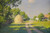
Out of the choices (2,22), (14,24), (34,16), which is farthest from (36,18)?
(2,22)

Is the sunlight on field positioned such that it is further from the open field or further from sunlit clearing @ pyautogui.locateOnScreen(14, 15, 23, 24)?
sunlit clearing @ pyautogui.locateOnScreen(14, 15, 23, 24)

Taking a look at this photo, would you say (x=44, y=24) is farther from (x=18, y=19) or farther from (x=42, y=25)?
(x=18, y=19)

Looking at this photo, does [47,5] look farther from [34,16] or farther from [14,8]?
[14,8]

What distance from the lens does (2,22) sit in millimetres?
2328

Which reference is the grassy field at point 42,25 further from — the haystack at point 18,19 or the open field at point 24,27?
the haystack at point 18,19

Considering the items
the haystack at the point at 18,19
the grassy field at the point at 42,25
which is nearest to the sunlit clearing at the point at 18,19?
the haystack at the point at 18,19

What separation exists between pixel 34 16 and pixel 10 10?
794 mm

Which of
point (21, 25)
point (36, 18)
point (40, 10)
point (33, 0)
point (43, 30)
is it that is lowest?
point (43, 30)

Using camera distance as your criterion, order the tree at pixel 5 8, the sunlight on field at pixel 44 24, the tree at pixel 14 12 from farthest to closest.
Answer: the sunlight on field at pixel 44 24, the tree at pixel 14 12, the tree at pixel 5 8

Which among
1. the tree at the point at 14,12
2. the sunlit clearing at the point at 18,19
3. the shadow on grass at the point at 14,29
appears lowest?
the shadow on grass at the point at 14,29

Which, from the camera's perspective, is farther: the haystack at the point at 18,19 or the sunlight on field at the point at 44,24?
the sunlight on field at the point at 44,24

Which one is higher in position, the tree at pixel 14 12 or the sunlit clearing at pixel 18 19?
the tree at pixel 14 12

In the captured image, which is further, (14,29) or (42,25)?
(42,25)

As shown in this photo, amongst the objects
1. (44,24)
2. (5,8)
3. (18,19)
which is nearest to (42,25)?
(44,24)
